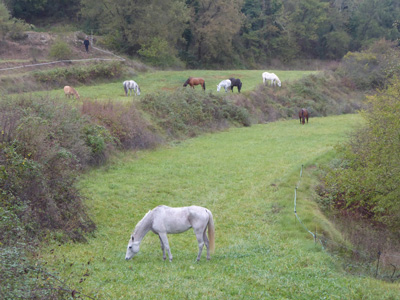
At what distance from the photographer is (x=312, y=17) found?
7738 cm

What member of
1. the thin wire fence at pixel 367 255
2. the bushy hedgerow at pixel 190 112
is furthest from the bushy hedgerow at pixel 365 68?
the thin wire fence at pixel 367 255

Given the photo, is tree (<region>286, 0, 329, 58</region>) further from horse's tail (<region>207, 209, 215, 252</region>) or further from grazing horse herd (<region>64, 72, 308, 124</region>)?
horse's tail (<region>207, 209, 215, 252</region>)

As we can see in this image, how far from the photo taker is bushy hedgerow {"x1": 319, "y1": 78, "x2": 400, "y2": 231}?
1429 centimetres

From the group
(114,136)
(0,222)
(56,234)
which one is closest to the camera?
(0,222)

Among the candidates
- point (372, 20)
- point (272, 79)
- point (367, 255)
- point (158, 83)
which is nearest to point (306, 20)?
point (372, 20)

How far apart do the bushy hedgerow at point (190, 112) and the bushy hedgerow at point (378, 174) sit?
13.4 metres

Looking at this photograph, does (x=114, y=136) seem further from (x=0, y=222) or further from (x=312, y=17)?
(x=312, y=17)

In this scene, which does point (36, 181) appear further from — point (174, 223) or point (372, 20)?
point (372, 20)

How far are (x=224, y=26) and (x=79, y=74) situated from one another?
27.4 m

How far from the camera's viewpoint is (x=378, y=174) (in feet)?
47.8

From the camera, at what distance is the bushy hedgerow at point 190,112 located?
96.6 ft

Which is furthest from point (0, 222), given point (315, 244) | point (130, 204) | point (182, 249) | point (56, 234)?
point (315, 244)

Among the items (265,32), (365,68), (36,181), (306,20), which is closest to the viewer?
(36,181)

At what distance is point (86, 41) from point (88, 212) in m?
39.8
